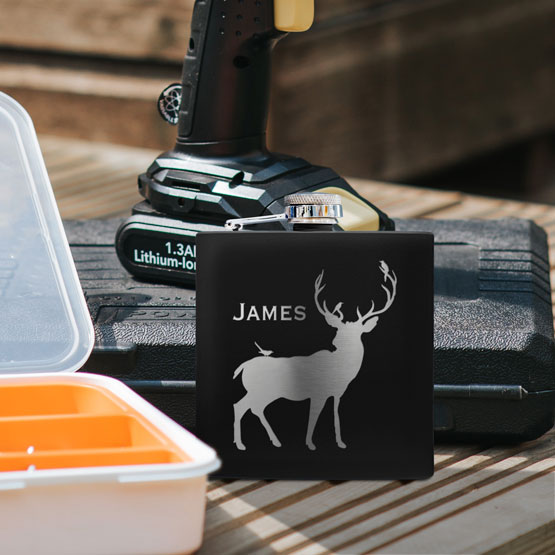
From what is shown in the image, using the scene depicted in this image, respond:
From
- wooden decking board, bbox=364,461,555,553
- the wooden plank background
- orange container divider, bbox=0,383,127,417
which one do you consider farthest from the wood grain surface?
the wooden plank background

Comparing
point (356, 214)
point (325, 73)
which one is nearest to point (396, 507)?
point (356, 214)

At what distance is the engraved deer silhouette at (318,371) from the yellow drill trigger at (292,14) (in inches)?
14.8

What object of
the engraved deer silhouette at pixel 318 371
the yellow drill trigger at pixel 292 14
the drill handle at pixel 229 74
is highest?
the yellow drill trigger at pixel 292 14

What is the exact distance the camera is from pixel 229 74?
3.89ft

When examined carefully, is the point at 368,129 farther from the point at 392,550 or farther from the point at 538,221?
the point at 392,550

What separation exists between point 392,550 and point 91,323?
1.26 feet

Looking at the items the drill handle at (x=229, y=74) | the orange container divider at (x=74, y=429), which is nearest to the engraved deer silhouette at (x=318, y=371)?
the orange container divider at (x=74, y=429)

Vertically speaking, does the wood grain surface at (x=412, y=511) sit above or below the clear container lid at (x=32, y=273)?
below

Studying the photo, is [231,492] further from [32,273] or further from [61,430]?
[32,273]

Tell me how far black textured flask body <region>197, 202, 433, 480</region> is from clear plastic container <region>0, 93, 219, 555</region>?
9cm

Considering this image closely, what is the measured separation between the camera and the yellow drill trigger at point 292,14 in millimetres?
1134

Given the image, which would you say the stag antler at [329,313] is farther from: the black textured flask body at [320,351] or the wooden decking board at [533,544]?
the wooden decking board at [533,544]

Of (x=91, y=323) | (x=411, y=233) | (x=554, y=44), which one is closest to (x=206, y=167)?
(x=91, y=323)

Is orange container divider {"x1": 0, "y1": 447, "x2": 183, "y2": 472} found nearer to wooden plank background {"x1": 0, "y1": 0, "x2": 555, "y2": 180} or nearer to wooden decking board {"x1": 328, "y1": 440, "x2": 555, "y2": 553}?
wooden decking board {"x1": 328, "y1": 440, "x2": 555, "y2": 553}
